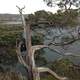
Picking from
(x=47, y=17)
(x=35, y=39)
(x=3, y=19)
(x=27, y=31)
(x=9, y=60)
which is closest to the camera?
(x=27, y=31)

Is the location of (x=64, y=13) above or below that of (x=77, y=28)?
above

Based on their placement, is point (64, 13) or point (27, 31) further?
point (64, 13)

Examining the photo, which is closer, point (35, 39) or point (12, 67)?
point (35, 39)

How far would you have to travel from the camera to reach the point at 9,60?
9.43 metres

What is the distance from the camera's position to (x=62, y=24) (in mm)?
7238

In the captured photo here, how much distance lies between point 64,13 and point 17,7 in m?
1.42

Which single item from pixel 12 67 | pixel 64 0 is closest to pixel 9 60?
pixel 12 67

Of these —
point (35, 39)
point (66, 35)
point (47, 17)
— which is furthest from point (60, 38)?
point (47, 17)

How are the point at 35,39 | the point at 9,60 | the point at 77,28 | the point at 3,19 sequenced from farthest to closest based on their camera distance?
the point at 3,19
the point at 9,60
the point at 35,39
the point at 77,28

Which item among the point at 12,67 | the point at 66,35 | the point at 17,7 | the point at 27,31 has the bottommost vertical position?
the point at 12,67

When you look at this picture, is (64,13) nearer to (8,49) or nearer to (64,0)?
(64,0)

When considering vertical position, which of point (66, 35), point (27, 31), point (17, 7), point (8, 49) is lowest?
point (8, 49)

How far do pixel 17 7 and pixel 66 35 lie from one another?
2516mm

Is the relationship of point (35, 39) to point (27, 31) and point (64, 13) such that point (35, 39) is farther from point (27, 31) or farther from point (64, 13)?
point (27, 31)
